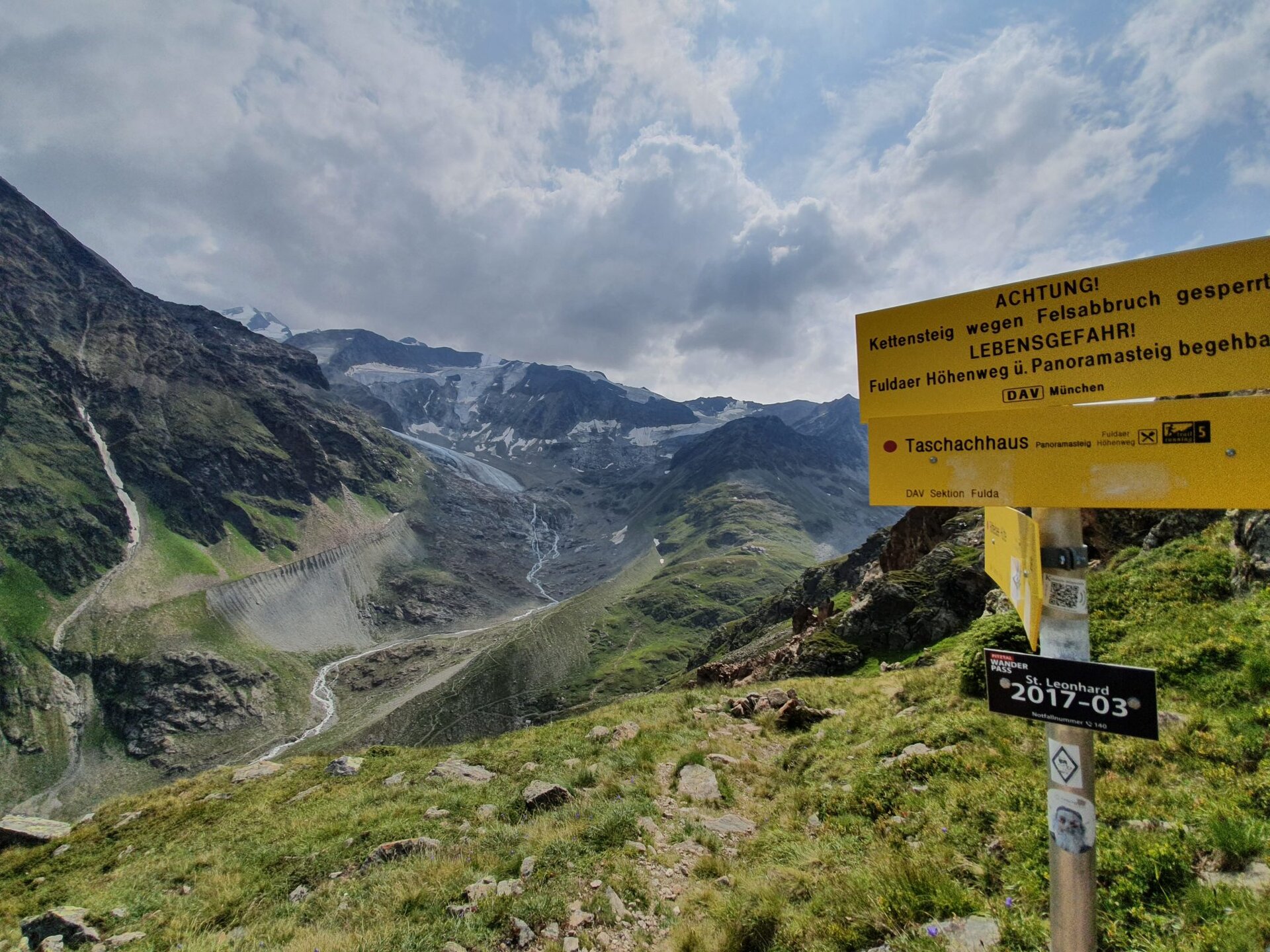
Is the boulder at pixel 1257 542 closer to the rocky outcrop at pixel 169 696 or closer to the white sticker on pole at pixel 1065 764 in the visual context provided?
the white sticker on pole at pixel 1065 764

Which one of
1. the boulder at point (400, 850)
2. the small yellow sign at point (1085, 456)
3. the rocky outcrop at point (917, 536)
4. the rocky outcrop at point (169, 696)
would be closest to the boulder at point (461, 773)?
the boulder at point (400, 850)

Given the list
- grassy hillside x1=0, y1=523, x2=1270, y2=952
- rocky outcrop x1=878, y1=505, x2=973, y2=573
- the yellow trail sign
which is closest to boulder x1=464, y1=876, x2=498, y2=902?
grassy hillside x1=0, y1=523, x2=1270, y2=952

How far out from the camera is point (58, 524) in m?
184

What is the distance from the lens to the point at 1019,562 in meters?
4.72

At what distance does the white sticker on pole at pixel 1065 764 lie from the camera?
4.08 meters

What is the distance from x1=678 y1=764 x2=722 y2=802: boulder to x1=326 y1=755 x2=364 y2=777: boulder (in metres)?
12.5

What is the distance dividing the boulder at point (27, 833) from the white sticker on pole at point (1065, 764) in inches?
1070

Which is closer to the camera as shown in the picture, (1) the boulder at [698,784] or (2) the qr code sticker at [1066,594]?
(2) the qr code sticker at [1066,594]

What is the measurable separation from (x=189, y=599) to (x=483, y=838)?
230910mm

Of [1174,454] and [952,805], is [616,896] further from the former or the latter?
[1174,454]

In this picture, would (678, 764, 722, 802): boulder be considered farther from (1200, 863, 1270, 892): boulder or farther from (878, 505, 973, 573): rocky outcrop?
(878, 505, 973, 573): rocky outcrop

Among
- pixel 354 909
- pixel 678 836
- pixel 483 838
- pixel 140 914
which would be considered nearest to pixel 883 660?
pixel 678 836

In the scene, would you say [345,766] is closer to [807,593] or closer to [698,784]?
[698,784]

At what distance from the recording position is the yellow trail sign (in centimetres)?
381
